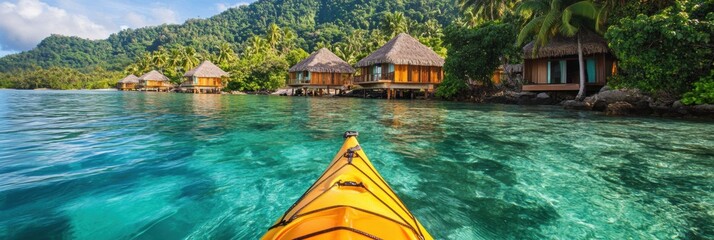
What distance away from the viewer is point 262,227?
3613 millimetres

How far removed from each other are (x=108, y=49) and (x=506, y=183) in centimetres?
15529

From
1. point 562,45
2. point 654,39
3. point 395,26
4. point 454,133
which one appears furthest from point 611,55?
point 395,26

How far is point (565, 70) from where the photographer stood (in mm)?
19844

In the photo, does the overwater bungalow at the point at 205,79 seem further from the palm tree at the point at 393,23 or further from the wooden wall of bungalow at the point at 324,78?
the palm tree at the point at 393,23

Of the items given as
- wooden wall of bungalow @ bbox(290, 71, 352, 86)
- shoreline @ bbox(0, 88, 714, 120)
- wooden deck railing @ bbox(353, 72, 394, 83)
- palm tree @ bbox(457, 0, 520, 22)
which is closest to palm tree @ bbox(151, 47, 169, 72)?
wooden wall of bungalow @ bbox(290, 71, 352, 86)

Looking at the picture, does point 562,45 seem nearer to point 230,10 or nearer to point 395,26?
point 395,26

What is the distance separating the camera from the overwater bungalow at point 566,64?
59.6ft

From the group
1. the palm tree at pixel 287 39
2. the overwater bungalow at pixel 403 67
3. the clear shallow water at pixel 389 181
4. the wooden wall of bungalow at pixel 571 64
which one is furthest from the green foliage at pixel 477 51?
the palm tree at pixel 287 39

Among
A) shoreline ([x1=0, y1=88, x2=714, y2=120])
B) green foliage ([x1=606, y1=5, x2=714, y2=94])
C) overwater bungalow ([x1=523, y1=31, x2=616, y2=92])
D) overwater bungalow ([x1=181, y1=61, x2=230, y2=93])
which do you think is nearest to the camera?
green foliage ([x1=606, y1=5, x2=714, y2=94])

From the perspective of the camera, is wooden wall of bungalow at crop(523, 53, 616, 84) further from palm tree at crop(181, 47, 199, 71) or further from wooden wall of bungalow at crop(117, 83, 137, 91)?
wooden wall of bungalow at crop(117, 83, 137, 91)

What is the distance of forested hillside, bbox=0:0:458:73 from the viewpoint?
100062mm

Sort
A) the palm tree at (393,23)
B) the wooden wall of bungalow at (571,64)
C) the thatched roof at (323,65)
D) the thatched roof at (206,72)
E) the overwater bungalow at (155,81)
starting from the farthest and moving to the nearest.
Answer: the overwater bungalow at (155,81), the palm tree at (393,23), the thatched roof at (206,72), the thatched roof at (323,65), the wooden wall of bungalow at (571,64)

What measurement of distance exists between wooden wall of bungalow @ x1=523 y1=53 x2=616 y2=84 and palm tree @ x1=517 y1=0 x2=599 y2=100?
1803 millimetres

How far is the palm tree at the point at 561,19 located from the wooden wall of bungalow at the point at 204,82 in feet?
149
